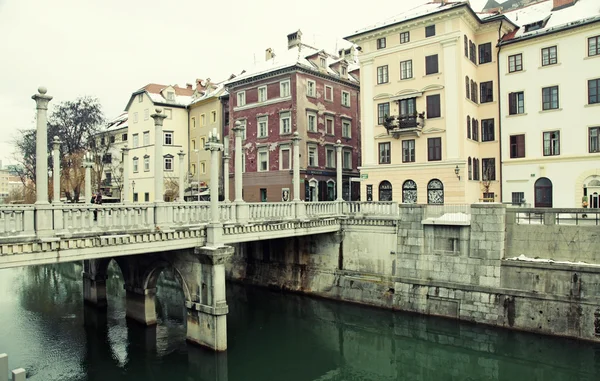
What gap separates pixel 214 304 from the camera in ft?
57.9

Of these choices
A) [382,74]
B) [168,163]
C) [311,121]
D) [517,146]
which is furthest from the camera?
[168,163]

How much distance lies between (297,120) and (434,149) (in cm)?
1344

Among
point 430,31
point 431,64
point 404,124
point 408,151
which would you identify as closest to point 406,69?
point 431,64

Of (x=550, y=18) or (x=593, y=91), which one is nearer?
(x=593, y=91)

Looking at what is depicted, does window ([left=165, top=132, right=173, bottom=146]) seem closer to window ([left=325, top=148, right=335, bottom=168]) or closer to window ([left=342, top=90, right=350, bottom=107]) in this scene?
window ([left=325, top=148, right=335, bottom=168])

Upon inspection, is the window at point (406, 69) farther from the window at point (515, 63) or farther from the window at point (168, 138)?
the window at point (168, 138)

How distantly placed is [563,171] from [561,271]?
13.4m

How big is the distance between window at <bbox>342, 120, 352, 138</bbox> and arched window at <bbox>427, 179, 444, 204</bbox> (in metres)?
14.7

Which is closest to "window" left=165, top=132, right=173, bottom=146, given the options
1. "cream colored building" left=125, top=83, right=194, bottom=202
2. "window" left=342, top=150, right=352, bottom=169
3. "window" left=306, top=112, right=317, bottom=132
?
"cream colored building" left=125, top=83, right=194, bottom=202

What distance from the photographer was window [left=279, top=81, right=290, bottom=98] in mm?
41562

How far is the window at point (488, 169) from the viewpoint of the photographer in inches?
1305

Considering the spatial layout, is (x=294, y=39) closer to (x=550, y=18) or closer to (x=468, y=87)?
(x=468, y=87)

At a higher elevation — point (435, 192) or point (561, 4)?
point (561, 4)

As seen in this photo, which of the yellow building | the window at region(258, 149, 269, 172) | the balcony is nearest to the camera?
the yellow building
